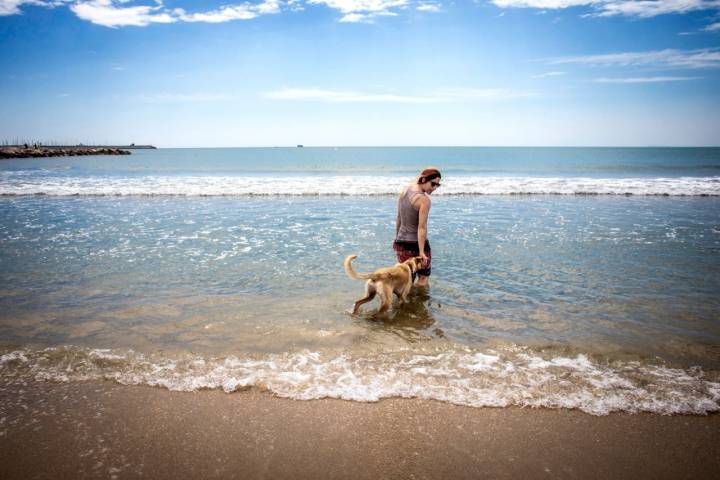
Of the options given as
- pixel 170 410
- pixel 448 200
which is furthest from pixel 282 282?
pixel 448 200

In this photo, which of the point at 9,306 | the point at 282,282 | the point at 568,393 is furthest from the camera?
the point at 282,282

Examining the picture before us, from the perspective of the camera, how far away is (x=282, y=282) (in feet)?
22.1

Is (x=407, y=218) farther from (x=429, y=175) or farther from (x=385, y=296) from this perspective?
(x=385, y=296)

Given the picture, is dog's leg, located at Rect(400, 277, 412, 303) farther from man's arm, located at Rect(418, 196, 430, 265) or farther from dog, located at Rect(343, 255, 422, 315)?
man's arm, located at Rect(418, 196, 430, 265)

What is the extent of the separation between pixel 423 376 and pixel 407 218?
2.84 metres

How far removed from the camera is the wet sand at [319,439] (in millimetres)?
2713

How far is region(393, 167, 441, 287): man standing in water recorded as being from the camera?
568cm

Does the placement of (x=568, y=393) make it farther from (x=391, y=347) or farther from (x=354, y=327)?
(x=354, y=327)

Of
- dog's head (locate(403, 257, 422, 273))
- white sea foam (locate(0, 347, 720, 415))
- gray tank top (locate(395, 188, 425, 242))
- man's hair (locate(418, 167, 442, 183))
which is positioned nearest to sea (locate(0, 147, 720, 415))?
white sea foam (locate(0, 347, 720, 415))

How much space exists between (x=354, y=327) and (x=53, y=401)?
3.25 m

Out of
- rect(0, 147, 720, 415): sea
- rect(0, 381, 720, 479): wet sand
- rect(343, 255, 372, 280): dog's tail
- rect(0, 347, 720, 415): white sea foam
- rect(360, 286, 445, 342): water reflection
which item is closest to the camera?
A: rect(0, 381, 720, 479): wet sand

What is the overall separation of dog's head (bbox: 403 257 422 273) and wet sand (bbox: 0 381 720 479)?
258 centimetres

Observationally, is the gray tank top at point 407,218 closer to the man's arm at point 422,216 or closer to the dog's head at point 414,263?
the man's arm at point 422,216

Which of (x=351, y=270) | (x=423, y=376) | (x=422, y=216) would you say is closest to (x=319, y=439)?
(x=423, y=376)
